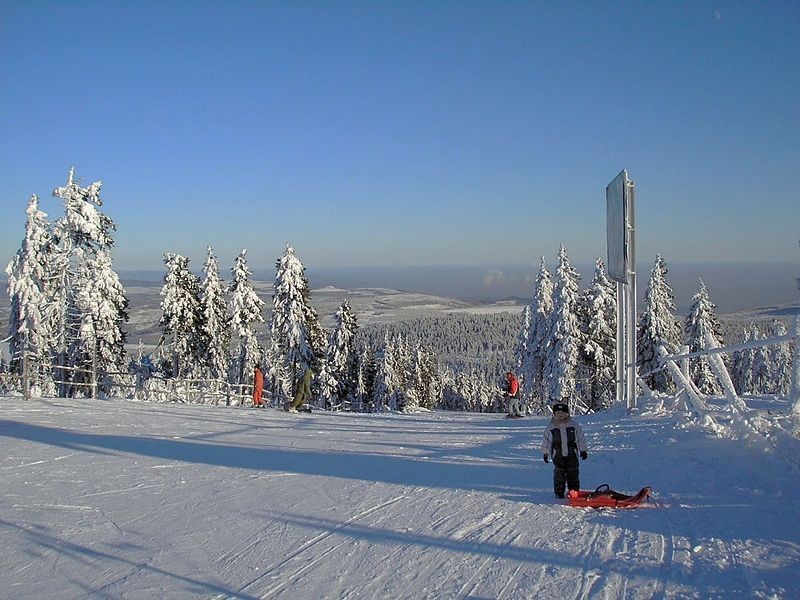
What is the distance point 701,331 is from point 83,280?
38975mm

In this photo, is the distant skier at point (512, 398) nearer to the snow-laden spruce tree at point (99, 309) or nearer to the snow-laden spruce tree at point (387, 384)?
the snow-laden spruce tree at point (99, 309)

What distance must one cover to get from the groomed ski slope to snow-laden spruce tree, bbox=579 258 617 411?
28216 millimetres

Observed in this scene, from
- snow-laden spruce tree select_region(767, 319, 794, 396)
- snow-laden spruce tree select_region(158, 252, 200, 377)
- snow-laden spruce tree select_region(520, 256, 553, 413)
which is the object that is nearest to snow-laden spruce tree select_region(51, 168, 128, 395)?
snow-laden spruce tree select_region(158, 252, 200, 377)

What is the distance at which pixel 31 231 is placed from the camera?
3678 cm

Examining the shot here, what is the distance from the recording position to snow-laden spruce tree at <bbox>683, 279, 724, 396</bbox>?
41.7 m

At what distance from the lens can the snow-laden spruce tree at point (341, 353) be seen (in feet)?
153

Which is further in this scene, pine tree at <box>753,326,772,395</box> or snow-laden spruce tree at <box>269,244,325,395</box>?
pine tree at <box>753,326,772,395</box>

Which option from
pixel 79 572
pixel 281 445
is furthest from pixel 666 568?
pixel 281 445

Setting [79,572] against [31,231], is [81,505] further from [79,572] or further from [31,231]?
[31,231]

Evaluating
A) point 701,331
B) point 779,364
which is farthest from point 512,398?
point 779,364

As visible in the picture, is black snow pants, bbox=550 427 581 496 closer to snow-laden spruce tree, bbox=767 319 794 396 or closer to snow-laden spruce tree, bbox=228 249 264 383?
snow-laden spruce tree, bbox=228 249 264 383

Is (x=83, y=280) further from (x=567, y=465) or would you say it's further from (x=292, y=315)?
(x=567, y=465)

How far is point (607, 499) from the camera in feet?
23.7

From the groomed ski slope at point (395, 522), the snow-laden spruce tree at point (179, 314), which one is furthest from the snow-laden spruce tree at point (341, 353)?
the groomed ski slope at point (395, 522)
